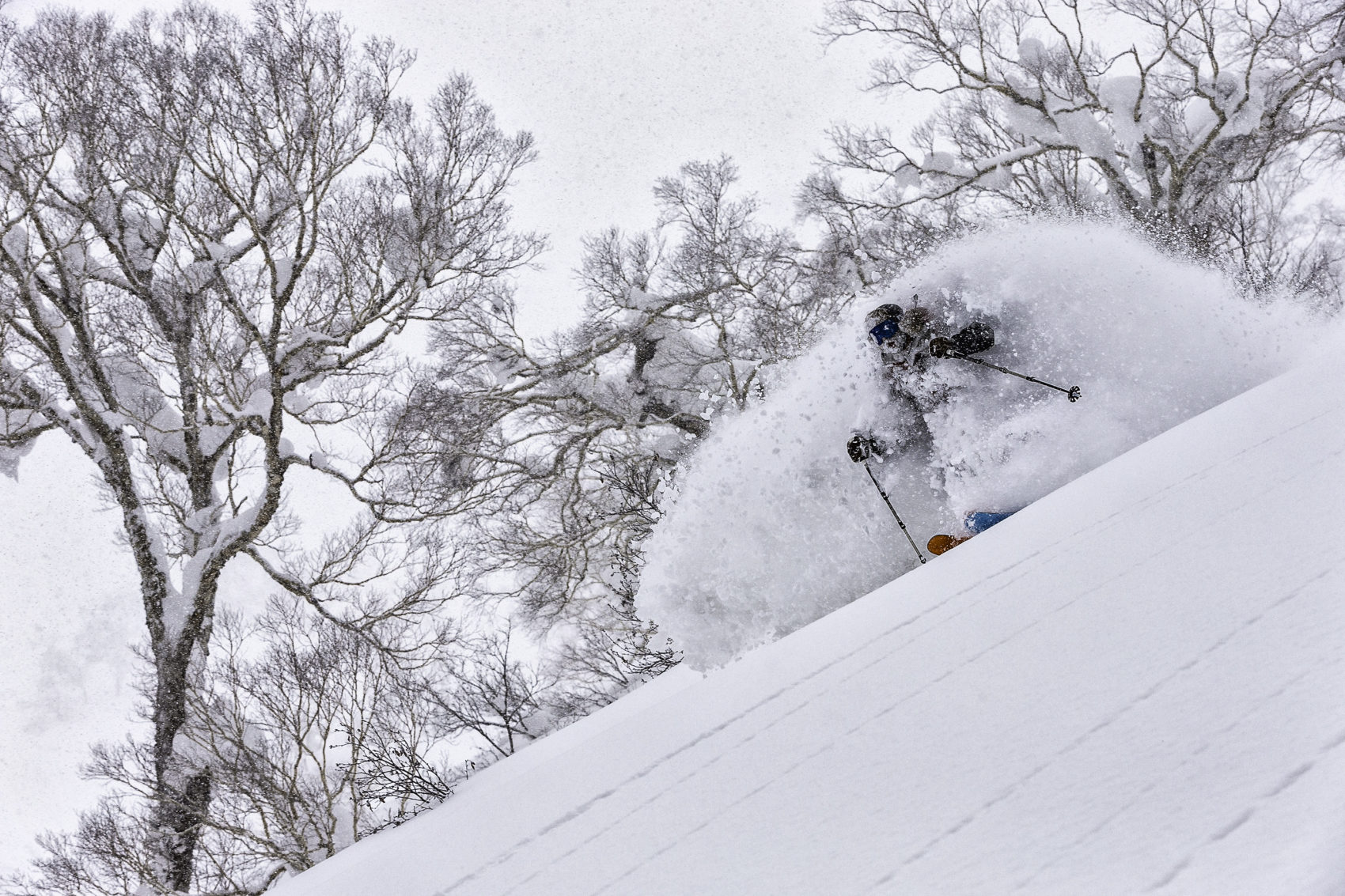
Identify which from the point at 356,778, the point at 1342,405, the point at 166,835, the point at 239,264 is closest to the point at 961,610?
the point at 1342,405

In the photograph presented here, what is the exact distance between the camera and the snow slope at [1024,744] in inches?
51.9

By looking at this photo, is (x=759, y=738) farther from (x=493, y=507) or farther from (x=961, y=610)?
(x=493, y=507)

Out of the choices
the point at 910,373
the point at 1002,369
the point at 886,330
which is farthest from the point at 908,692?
the point at 886,330

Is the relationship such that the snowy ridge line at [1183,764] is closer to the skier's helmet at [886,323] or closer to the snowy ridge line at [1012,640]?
the snowy ridge line at [1012,640]

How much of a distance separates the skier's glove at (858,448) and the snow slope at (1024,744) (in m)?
2.60

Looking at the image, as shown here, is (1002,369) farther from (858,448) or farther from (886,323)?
(858,448)

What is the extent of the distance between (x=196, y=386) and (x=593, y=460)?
6436 millimetres

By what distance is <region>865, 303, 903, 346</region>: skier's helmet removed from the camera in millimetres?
6727

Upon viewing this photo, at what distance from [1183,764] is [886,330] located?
5573 millimetres

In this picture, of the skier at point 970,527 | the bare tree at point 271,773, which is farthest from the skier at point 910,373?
the bare tree at point 271,773

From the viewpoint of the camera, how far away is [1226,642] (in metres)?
1.88

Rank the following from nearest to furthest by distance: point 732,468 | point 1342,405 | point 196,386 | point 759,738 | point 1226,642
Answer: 1. point 1226,642
2. point 759,738
3. point 1342,405
4. point 732,468
5. point 196,386

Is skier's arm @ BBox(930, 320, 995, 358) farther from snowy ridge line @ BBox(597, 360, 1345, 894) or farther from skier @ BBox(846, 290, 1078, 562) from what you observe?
snowy ridge line @ BBox(597, 360, 1345, 894)

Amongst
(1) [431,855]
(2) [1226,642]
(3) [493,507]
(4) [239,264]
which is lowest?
(2) [1226,642]
